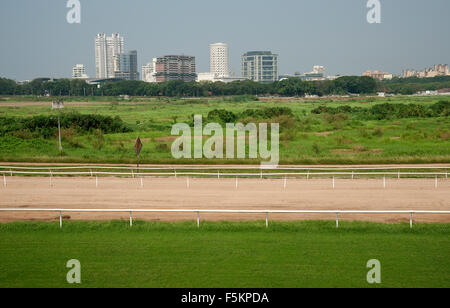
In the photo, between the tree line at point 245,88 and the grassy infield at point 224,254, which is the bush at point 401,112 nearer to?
the grassy infield at point 224,254

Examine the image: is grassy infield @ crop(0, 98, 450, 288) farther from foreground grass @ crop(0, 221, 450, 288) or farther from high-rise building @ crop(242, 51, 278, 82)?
high-rise building @ crop(242, 51, 278, 82)

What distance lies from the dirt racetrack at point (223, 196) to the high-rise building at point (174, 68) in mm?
151208

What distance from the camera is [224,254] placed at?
10109 millimetres

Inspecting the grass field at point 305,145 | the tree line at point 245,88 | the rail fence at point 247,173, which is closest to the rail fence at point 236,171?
the rail fence at point 247,173

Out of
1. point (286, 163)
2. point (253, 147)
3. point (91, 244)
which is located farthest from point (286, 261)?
point (253, 147)

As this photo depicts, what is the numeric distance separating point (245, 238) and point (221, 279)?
2.77 metres

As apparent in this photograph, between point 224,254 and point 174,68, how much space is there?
171250 mm

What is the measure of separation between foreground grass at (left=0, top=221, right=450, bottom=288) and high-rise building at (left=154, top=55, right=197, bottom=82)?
15821 centimetres

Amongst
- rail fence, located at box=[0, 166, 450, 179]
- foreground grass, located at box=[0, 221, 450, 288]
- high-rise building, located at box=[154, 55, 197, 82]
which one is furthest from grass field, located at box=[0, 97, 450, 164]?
high-rise building, located at box=[154, 55, 197, 82]

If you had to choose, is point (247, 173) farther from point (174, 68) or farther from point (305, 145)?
point (174, 68)

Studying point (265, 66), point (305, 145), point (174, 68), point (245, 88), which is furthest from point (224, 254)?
point (265, 66)

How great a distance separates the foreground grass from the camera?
8.68 metres

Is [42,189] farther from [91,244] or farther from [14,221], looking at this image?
[91,244]
